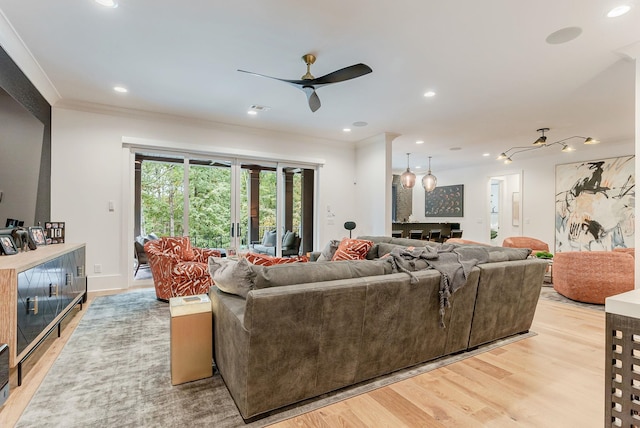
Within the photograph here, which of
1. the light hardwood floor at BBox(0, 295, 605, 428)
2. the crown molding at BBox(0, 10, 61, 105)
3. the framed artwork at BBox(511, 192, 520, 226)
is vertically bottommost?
the light hardwood floor at BBox(0, 295, 605, 428)

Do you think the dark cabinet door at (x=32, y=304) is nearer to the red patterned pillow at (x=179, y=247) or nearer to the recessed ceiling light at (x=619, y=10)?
the red patterned pillow at (x=179, y=247)

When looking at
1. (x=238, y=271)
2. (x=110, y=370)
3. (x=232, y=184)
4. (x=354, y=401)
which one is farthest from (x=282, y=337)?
(x=232, y=184)

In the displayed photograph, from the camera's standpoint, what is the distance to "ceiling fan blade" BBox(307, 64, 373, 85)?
265 centimetres

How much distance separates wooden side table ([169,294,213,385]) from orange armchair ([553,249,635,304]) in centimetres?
452

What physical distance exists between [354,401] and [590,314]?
3400mm

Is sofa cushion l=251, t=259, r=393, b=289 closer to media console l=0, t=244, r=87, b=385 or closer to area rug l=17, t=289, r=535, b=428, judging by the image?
area rug l=17, t=289, r=535, b=428

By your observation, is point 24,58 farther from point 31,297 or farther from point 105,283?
point 105,283

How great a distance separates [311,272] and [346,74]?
6.12 ft

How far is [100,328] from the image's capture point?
304cm

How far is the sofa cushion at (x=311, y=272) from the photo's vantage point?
176cm

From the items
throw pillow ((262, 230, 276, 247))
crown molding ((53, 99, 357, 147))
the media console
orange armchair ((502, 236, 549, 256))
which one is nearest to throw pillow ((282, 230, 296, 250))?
throw pillow ((262, 230, 276, 247))

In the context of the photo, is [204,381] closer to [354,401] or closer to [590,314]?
[354,401]

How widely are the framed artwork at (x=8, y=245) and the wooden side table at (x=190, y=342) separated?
1445mm

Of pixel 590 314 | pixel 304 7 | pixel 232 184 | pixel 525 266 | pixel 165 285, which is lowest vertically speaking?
pixel 590 314
